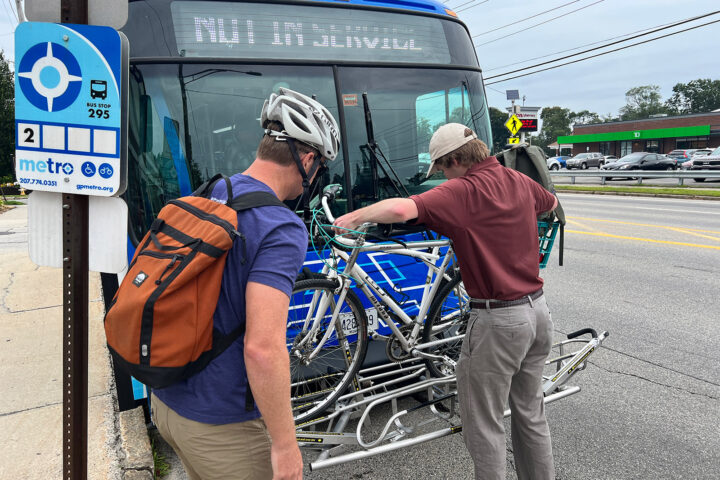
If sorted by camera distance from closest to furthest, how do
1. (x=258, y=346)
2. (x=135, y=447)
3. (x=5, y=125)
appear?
(x=258, y=346) < (x=135, y=447) < (x=5, y=125)

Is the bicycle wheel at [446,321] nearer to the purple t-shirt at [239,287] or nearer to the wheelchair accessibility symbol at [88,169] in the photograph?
the purple t-shirt at [239,287]

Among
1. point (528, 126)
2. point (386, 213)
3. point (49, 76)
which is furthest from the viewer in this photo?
point (528, 126)

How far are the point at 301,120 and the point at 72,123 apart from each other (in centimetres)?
99

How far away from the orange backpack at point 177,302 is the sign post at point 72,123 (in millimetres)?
704

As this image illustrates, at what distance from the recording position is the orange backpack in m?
1.49

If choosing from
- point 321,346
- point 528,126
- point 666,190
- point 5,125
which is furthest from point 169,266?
point 5,125

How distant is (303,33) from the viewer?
3.67 metres

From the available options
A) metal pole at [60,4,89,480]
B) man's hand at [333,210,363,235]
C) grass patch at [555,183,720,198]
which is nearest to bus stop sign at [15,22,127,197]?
metal pole at [60,4,89,480]

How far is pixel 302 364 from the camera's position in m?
3.40

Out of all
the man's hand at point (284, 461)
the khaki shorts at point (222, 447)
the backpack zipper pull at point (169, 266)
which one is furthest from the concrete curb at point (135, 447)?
the backpack zipper pull at point (169, 266)

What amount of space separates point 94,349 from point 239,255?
14.1 feet

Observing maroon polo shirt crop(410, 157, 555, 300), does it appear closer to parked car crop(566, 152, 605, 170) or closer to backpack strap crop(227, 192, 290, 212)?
backpack strap crop(227, 192, 290, 212)

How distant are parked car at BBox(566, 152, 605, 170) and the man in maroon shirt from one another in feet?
167

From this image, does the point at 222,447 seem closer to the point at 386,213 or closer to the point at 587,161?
the point at 386,213
